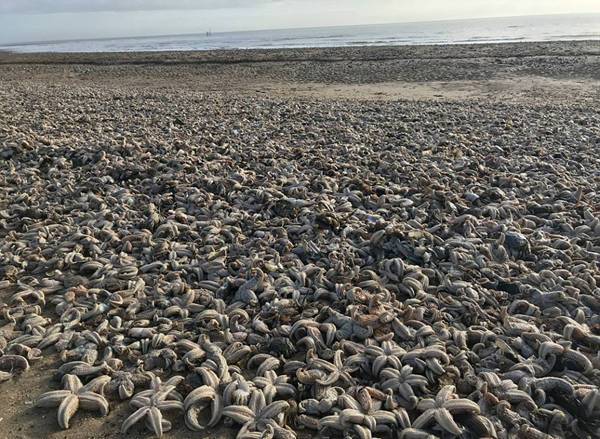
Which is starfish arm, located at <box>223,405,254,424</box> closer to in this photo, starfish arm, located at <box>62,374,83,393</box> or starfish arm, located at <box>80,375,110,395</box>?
starfish arm, located at <box>80,375,110,395</box>

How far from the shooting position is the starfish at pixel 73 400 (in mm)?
3797

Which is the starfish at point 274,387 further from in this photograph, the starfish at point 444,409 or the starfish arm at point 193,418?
the starfish at point 444,409

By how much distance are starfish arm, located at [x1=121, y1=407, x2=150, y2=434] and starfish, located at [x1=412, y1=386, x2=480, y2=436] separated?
2.06m

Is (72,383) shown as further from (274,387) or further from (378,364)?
(378,364)

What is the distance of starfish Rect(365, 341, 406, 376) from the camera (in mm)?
4184

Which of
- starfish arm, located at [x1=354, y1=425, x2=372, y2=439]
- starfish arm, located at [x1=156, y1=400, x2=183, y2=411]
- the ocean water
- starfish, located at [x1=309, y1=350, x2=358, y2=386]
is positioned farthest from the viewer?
the ocean water

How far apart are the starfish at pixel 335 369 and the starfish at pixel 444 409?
2.03ft

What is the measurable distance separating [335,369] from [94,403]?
1.98 m

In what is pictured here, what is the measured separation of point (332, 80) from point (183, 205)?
77.9ft

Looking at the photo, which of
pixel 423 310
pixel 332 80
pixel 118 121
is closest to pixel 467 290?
pixel 423 310

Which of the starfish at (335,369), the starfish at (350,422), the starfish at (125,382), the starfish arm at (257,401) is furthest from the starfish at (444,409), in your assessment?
the starfish at (125,382)

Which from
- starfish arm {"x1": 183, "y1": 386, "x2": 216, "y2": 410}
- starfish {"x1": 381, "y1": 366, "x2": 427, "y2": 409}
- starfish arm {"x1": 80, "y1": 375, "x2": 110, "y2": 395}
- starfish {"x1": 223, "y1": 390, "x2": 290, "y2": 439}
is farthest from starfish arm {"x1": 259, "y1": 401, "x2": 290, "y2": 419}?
starfish arm {"x1": 80, "y1": 375, "x2": 110, "y2": 395}

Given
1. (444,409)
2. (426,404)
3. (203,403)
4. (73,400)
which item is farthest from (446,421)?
(73,400)

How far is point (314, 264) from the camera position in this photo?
598cm
